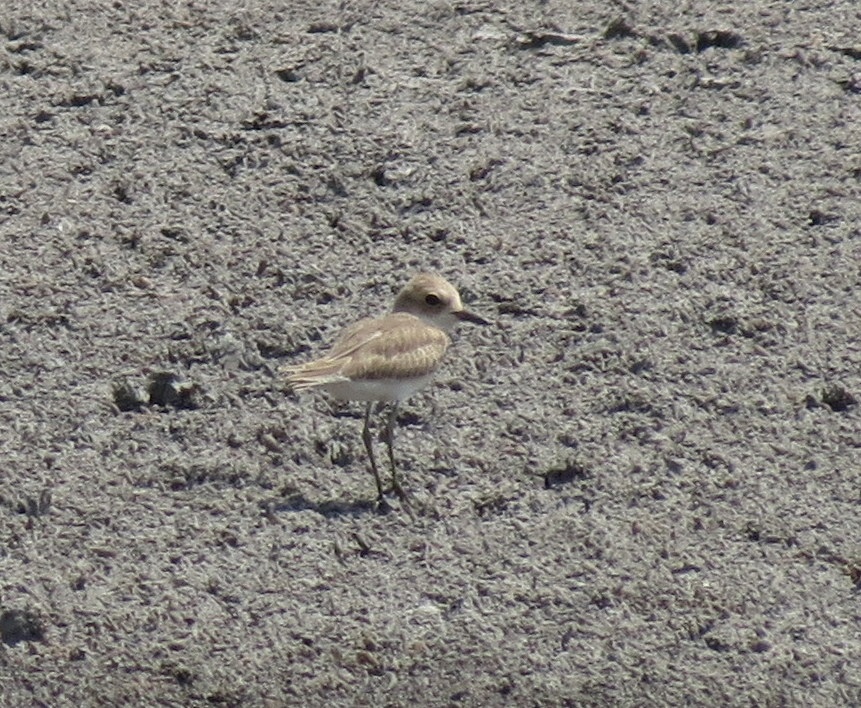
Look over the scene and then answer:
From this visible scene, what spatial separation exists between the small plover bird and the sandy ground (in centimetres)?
19

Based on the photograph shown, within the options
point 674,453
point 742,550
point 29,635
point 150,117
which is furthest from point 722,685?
point 150,117

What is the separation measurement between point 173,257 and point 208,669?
182cm

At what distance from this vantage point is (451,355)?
21.3 feet

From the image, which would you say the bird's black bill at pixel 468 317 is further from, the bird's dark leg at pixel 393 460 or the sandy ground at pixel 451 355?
the bird's dark leg at pixel 393 460

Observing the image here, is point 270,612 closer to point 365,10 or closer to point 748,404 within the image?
point 748,404

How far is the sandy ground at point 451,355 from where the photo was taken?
554cm

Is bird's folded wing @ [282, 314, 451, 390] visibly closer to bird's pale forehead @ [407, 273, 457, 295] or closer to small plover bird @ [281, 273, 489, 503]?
small plover bird @ [281, 273, 489, 503]

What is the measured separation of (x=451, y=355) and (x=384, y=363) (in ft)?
2.10

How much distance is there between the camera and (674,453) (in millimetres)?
6086

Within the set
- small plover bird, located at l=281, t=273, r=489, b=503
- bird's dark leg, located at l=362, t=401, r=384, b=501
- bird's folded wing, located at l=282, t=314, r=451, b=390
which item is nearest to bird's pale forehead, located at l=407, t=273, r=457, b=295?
small plover bird, located at l=281, t=273, r=489, b=503

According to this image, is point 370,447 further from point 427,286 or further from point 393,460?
point 427,286

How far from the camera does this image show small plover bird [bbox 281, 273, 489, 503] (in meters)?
5.88

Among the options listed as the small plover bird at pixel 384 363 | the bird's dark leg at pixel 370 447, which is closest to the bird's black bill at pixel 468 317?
the small plover bird at pixel 384 363

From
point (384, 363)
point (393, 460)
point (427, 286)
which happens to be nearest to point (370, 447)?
point (393, 460)
